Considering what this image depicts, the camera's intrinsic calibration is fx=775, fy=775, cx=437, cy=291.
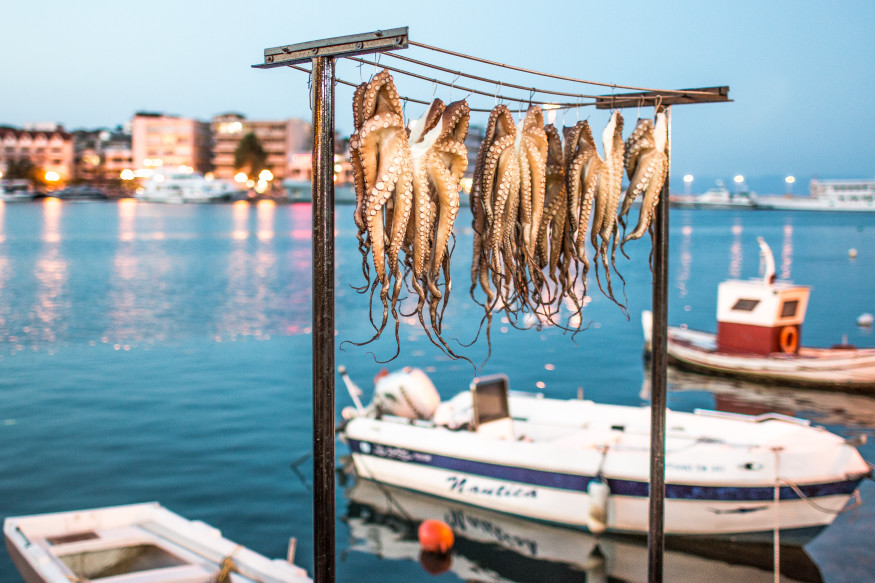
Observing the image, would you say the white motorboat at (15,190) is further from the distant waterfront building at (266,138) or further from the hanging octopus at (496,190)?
the hanging octopus at (496,190)

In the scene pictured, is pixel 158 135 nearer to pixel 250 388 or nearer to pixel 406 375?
pixel 250 388

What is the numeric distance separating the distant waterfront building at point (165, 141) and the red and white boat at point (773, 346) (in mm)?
140189

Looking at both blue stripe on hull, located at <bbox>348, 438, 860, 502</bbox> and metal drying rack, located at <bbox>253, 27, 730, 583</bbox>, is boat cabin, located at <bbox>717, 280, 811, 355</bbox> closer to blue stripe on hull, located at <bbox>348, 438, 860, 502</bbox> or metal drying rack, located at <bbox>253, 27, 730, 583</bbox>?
blue stripe on hull, located at <bbox>348, 438, 860, 502</bbox>

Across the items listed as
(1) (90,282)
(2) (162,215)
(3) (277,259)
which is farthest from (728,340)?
(2) (162,215)

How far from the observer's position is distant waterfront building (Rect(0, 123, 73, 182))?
144 meters

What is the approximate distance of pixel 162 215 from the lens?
114812 mm

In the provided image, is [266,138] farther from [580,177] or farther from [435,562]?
[580,177]

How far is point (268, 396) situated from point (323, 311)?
17.1m

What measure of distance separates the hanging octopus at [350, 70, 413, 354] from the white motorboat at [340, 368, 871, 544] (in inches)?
280

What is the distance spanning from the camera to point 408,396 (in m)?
12.0

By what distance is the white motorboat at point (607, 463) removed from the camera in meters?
9.80

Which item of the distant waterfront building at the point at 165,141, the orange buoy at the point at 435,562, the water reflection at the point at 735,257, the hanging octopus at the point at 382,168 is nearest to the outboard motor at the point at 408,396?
the orange buoy at the point at 435,562

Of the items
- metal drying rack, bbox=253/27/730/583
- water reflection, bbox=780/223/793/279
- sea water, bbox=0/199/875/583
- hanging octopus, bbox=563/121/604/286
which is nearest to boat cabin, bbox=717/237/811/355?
sea water, bbox=0/199/875/583

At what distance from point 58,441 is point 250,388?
5.30 meters
